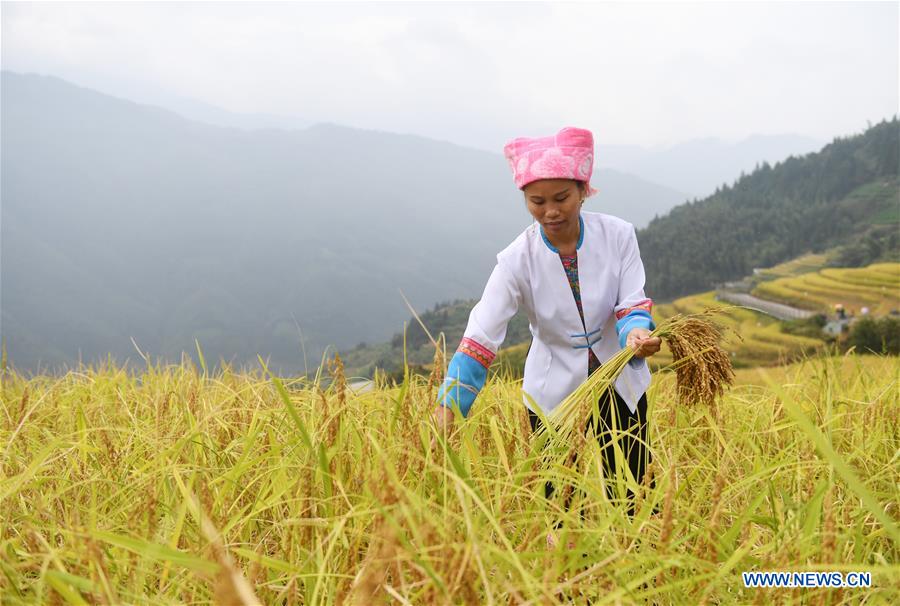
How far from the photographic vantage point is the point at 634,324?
2.59 m

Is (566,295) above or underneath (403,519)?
above

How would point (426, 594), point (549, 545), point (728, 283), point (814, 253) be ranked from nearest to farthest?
point (426, 594), point (549, 545), point (728, 283), point (814, 253)

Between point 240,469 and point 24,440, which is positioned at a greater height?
Result: point 240,469

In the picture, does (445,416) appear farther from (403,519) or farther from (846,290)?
(846,290)

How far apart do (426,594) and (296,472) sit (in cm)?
80

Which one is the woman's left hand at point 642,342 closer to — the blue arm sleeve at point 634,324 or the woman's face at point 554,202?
the blue arm sleeve at point 634,324

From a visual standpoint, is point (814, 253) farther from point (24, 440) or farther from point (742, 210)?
point (24, 440)

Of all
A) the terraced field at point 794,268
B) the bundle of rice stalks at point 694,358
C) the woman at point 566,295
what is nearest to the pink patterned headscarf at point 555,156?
the woman at point 566,295

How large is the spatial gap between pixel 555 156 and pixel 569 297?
0.59 meters

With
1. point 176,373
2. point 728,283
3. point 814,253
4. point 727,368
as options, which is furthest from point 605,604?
point 814,253

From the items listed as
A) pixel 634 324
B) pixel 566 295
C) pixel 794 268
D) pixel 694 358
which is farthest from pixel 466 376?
pixel 794 268

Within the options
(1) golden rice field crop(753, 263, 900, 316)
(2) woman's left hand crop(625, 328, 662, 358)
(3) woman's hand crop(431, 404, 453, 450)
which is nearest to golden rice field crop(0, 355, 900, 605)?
(3) woman's hand crop(431, 404, 453, 450)

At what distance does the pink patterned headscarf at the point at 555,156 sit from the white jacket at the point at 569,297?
30cm

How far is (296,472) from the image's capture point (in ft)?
6.54
